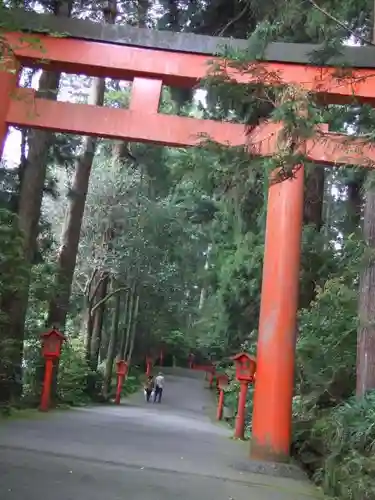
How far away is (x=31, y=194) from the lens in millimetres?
10242

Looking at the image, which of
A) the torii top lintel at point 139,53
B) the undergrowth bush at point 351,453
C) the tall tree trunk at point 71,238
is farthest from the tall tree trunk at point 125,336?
the undergrowth bush at point 351,453

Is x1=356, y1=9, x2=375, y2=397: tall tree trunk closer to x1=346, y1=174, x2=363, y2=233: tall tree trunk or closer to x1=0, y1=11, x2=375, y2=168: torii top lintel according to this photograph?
x1=0, y1=11, x2=375, y2=168: torii top lintel

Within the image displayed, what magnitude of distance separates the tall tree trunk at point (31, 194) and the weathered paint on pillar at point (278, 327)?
4618 millimetres

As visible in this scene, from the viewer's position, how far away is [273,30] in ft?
15.8

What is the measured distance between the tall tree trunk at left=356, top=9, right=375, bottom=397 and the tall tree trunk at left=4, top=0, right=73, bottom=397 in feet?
18.5

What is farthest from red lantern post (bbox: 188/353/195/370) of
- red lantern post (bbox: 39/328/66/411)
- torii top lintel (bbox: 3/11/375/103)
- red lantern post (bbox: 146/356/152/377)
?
torii top lintel (bbox: 3/11/375/103)

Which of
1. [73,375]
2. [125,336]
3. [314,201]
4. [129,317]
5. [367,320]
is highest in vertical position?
[314,201]

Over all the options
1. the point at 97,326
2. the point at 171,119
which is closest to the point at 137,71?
the point at 171,119

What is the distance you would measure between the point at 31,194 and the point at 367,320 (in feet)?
20.4

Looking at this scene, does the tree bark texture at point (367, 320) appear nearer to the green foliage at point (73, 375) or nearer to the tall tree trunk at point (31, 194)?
the tall tree trunk at point (31, 194)

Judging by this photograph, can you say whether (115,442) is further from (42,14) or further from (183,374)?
(183,374)

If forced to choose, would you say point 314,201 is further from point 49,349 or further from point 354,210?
point 49,349

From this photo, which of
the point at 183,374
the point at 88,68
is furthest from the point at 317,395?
the point at 183,374

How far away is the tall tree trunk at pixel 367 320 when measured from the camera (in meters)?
6.66
